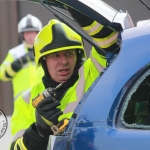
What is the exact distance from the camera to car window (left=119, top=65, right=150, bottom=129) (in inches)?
107

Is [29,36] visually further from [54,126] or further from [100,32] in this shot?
[54,126]

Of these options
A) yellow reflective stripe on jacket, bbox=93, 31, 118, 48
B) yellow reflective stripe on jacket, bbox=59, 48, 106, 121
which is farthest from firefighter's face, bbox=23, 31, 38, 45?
yellow reflective stripe on jacket, bbox=93, 31, 118, 48

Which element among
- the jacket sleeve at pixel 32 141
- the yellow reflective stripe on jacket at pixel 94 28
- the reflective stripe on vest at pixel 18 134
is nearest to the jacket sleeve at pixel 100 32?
the yellow reflective stripe on jacket at pixel 94 28

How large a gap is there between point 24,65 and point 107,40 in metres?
3.97

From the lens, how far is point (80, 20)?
3.37 meters

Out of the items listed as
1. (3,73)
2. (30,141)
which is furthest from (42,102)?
(3,73)

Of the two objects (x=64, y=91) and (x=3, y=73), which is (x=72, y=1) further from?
(x=3, y=73)

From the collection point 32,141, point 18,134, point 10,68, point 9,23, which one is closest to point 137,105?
point 32,141

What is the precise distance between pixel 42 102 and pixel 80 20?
454 mm

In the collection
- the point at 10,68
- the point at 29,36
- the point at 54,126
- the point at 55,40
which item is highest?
the point at 29,36

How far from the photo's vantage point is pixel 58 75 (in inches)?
156

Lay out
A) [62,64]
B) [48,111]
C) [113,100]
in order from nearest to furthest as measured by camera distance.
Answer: [113,100], [48,111], [62,64]

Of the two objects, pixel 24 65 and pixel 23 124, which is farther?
pixel 24 65

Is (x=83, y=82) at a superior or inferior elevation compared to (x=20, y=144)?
superior
